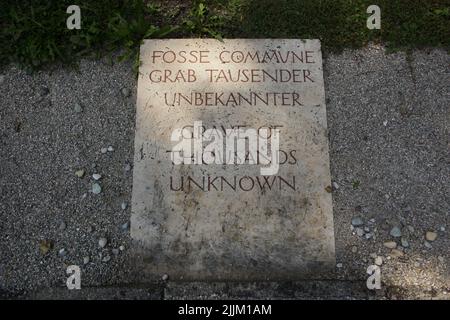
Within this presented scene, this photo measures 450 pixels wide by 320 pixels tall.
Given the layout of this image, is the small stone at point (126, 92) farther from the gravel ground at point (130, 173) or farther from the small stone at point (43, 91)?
the small stone at point (43, 91)

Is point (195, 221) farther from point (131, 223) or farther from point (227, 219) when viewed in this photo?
point (131, 223)

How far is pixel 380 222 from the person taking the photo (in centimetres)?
308

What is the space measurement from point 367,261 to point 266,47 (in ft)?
5.71

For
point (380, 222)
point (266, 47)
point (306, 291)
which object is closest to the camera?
point (306, 291)

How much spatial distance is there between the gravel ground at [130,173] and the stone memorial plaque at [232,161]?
0.12 metres

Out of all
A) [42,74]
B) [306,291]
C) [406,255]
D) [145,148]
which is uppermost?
[42,74]

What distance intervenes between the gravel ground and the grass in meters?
0.14

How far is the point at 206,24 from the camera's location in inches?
139

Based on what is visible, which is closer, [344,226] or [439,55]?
[344,226]

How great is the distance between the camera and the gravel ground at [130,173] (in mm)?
2967

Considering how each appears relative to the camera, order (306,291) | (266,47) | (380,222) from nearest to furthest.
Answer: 1. (306,291)
2. (380,222)
3. (266,47)

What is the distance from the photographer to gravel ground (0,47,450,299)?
2.97 meters

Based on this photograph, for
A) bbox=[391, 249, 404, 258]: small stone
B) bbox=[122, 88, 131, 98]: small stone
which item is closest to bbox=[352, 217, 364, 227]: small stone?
bbox=[391, 249, 404, 258]: small stone

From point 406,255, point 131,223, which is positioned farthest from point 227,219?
point 406,255
